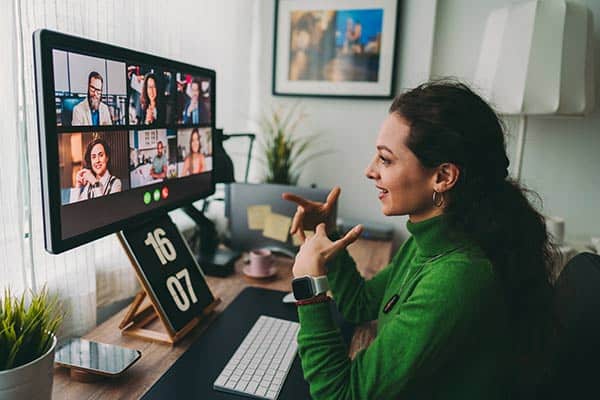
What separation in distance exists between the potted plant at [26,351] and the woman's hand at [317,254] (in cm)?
46

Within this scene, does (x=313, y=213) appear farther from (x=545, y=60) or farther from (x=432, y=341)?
(x=545, y=60)

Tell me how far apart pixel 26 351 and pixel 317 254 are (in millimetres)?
538

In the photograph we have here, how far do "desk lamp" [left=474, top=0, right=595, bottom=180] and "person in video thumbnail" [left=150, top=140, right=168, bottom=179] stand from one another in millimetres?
1250

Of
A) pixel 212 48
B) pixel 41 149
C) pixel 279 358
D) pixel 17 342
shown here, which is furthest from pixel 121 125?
pixel 212 48

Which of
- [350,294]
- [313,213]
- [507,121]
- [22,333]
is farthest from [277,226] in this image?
[507,121]

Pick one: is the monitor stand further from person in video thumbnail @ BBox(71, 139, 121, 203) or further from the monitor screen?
person in video thumbnail @ BBox(71, 139, 121, 203)

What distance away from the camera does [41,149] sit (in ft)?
2.44

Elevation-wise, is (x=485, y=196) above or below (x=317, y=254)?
above

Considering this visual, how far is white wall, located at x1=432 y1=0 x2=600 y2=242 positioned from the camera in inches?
72.7

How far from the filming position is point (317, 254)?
90 cm

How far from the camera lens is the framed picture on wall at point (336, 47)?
6.37 feet

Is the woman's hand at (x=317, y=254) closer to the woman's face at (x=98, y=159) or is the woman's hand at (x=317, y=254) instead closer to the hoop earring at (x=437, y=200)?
the hoop earring at (x=437, y=200)

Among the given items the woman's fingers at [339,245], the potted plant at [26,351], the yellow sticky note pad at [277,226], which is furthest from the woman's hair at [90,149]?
the yellow sticky note pad at [277,226]

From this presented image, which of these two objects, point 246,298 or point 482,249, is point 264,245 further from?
point 482,249
